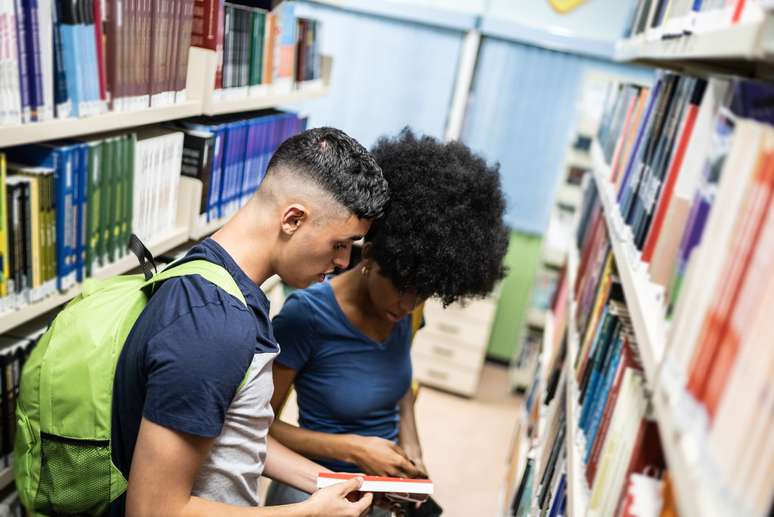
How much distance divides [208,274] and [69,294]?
25.5 inches

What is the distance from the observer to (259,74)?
2.31 metres

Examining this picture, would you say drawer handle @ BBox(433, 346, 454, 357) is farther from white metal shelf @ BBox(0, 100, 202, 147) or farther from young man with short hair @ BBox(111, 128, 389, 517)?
young man with short hair @ BBox(111, 128, 389, 517)

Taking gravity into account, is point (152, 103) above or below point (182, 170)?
above

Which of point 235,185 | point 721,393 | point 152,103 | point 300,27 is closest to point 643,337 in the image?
point 721,393

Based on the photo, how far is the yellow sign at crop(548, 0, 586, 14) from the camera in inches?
168

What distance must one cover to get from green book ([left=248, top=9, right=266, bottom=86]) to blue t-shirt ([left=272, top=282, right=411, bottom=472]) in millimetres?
1068

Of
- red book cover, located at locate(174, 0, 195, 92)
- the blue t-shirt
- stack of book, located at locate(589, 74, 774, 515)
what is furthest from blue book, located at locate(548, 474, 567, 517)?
red book cover, located at locate(174, 0, 195, 92)

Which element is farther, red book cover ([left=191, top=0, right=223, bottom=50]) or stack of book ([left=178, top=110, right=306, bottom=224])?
stack of book ([left=178, top=110, right=306, bottom=224])

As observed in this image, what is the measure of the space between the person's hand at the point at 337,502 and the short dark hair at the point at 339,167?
563 mm

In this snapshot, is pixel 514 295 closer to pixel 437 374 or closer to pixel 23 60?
pixel 437 374

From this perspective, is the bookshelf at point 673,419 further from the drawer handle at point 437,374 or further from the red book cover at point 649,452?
the drawer handle at point 437,374

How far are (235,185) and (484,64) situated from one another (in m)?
2.59

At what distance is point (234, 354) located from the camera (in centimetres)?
98

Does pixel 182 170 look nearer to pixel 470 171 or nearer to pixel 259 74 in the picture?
pixel 259 74
